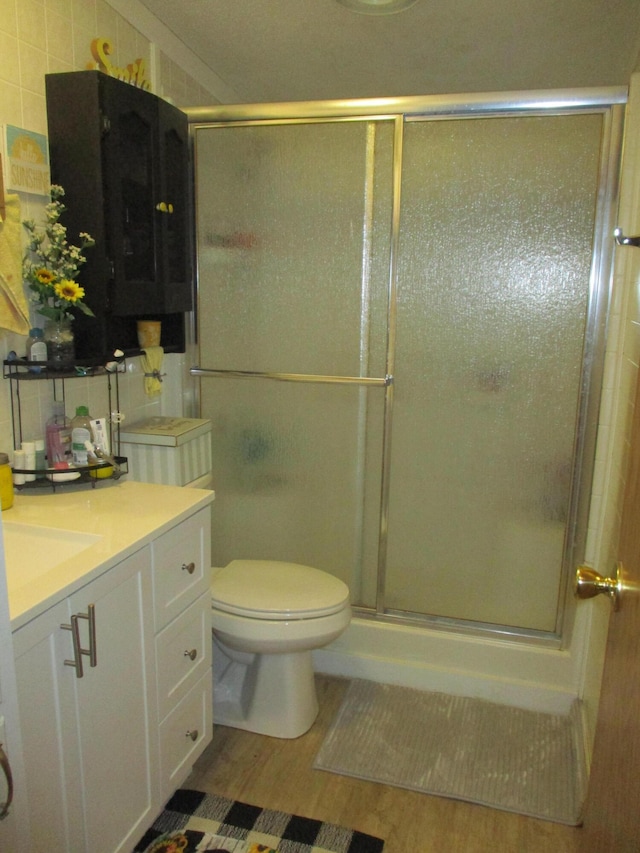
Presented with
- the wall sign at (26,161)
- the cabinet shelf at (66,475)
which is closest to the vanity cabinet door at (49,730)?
the cabinet shelf at (66,475)

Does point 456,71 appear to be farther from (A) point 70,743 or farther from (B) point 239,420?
(A) point 70,743

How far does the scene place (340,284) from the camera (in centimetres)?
221

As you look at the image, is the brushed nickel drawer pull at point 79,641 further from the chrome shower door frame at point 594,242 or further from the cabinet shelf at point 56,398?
the chrome shower door frame at point 594,242

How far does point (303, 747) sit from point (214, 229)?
179 cm

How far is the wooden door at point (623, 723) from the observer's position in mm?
787

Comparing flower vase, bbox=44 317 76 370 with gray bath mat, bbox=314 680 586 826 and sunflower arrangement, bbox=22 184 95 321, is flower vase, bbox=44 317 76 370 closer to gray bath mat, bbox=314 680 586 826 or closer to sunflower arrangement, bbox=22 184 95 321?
sunflower arrangement, bbox=22 184 95 321

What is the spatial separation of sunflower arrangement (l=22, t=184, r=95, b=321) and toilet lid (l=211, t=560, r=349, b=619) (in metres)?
0.95

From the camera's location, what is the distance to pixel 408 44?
2320mm

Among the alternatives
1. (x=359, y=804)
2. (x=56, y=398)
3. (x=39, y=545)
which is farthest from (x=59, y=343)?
(x=359, y=804)

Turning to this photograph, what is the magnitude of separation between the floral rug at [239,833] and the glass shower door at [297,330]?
841mm

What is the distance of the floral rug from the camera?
1.61 meters

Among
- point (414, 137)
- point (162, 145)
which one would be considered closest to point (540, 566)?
point (414, 137)

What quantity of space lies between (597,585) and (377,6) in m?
1.87

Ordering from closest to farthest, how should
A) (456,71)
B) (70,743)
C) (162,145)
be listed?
(70,743) < (162,145) < (456,71)
